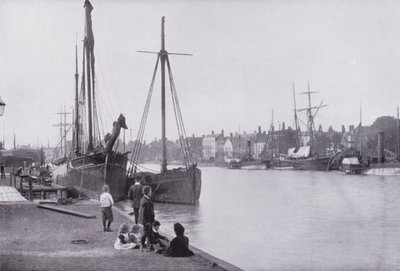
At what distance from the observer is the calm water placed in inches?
611

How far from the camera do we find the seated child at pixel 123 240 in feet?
32.7

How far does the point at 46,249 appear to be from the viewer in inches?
380

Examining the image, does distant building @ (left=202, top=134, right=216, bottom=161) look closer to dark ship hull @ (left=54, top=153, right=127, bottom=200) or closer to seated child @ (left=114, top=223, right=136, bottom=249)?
dark ship hull @ (left=54, top=153, right=127, bottom=200)

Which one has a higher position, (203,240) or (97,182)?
(97,182)

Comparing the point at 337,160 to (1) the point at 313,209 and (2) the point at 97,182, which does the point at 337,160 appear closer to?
(1) the point at 313,209

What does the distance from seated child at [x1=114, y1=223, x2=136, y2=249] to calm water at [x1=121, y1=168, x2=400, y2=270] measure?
560cm

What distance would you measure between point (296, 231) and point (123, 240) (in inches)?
524

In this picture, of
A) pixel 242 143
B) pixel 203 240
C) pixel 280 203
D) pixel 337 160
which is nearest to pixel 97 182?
pixel 203 240

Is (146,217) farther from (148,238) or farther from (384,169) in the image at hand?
(384,169)

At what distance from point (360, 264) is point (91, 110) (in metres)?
23.7

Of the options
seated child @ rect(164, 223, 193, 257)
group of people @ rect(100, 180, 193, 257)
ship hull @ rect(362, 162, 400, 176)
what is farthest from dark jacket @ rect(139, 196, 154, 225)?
ship hull @ rect(362, 162, 400, 176)

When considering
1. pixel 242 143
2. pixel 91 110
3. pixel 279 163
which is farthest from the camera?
pixel 242 143

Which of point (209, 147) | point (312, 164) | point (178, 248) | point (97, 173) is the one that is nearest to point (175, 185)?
point (97, 173)

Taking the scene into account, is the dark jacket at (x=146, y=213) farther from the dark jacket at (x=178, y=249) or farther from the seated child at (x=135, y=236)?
the dark jacket at (x=178, y=249)
